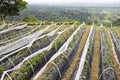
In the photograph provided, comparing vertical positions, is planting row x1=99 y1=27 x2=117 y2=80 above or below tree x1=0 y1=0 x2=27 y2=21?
above

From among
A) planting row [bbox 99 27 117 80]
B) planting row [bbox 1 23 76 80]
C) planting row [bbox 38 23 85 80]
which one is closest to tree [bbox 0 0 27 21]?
planting row [bbox 99 27 117 80]

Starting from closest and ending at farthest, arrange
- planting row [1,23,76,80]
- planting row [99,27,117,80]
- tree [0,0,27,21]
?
planting row [99,27,117,80], planting row [1,23,76,80], tree [0,0,27,21]

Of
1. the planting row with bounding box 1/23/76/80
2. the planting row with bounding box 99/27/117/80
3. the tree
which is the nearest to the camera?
the planting row with bounding box 99/27/117/80

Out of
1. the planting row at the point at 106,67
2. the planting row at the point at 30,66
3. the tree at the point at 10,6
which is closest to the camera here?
the planting row at the point at 106,67

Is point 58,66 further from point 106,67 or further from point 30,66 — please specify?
point 106,67

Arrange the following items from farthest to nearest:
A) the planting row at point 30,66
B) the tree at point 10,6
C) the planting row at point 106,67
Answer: the tree at point 10,6
the planting row at point 30,66
the planting row at point 106,67

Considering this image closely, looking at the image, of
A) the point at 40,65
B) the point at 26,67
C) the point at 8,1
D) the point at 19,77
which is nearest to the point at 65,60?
the point at 40,65

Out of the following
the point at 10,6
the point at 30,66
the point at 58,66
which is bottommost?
the point at 10,6

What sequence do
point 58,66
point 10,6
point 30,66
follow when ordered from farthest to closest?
point 10,6 < point 58,66 < point 30,66

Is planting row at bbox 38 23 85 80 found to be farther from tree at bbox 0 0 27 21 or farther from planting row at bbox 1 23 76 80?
tree at bbox 0 0 27 21

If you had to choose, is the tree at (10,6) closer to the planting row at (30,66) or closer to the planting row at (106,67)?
the planting row at (106,67)

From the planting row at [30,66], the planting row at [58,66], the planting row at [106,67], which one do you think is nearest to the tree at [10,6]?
the planting row at [106,67]

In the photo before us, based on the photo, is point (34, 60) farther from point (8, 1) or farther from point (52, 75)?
point (8, 1)

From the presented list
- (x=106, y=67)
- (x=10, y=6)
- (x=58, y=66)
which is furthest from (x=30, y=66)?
(x=10, y=6)
